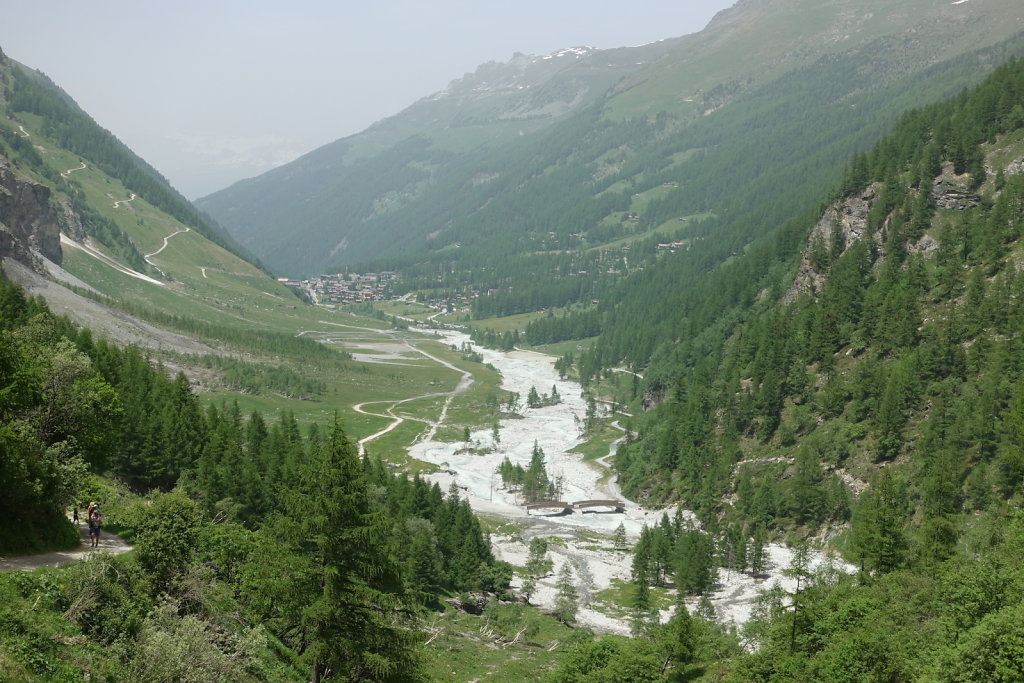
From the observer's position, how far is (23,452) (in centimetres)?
3941

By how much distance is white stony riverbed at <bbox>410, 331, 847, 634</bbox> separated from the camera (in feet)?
312

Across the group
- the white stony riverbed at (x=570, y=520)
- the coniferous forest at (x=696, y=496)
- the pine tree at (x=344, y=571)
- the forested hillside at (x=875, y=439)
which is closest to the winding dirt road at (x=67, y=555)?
the coniferous forest at (x=696, y=496)

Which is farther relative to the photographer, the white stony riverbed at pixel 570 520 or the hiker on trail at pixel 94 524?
the white stony riverbed at pixel 570 520

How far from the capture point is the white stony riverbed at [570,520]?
3749 inches

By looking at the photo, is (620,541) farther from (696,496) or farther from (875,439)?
(875,439)

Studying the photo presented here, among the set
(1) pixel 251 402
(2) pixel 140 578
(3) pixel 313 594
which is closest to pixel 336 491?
(3) pixel 313 594

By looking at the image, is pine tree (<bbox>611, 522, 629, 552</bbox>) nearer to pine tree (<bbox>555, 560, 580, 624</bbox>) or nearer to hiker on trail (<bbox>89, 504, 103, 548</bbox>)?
pine tree (<bbox>555, 560, 580, 624</bbox>)

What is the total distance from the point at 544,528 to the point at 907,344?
6616 cm

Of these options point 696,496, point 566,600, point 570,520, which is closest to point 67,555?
point 566,600

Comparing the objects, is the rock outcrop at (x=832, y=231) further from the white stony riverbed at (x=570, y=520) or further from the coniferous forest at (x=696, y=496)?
the white stony riverbed at (x=570, y=520)

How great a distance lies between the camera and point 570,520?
136 m

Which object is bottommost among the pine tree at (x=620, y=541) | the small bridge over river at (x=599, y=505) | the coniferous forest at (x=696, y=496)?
the small bridge over river at (x=599, y=505)

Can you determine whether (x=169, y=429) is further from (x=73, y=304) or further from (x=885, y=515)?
(x=73, y=304)

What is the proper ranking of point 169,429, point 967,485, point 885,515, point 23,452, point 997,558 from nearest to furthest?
point 23,452
point 997,558
point 885,515
point 169,429
point 967,485
